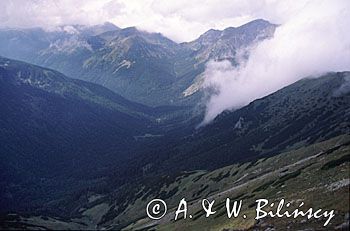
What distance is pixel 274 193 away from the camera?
93.4 meters

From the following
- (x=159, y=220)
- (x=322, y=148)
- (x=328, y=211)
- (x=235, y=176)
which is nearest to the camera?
(x=328, y=211)

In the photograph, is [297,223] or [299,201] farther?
[299,201]

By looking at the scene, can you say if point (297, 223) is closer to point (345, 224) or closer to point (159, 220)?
point (345, 224)

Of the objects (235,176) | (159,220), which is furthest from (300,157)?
(159,220)

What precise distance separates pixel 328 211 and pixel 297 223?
5.57 metres

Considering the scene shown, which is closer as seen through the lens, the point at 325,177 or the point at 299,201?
the point at 299,201

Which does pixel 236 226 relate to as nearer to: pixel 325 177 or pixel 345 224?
pixel 325 177

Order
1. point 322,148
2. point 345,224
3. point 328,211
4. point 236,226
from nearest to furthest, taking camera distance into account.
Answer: point 345,224 < point 328,211 < point 236,226 < point 322,148

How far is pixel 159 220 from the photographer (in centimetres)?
14238

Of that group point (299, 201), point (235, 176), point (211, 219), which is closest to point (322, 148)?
point (235, 176)

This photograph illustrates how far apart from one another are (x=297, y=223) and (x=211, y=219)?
111 ft

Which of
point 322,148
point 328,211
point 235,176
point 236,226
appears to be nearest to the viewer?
point 328,211

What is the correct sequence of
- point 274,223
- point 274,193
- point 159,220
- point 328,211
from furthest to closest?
point 159,220, point 274,193, point 274,223, point 328,211

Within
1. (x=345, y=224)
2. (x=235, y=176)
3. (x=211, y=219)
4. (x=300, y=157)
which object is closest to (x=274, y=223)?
(x=345, y=224)
